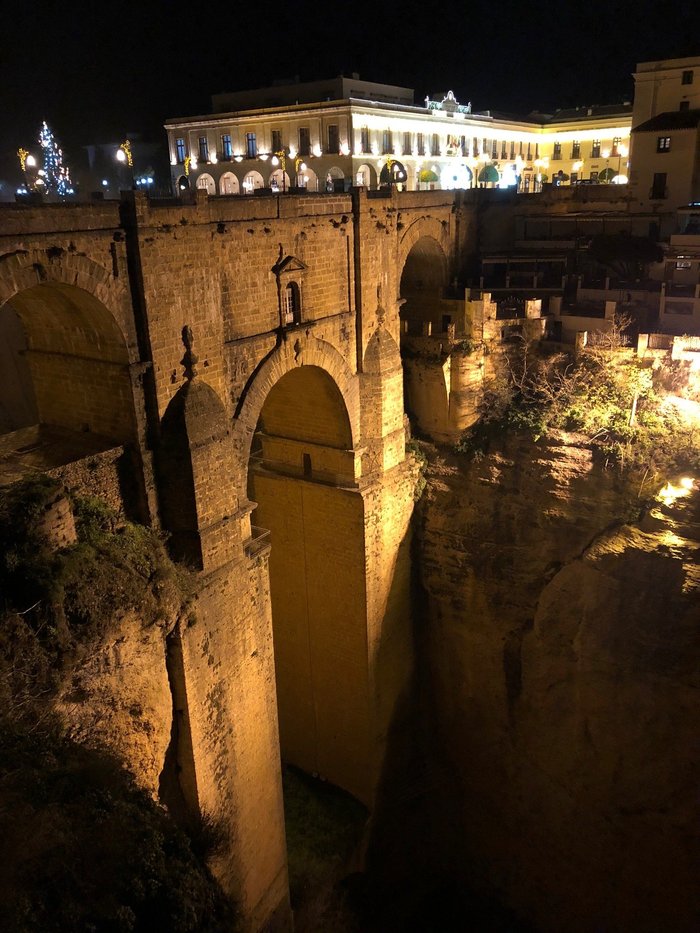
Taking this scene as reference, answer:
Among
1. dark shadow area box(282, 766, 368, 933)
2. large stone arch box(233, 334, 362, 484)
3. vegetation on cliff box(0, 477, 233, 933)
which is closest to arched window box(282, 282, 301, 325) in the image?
large stone arch box(233, 334, 362, 484)

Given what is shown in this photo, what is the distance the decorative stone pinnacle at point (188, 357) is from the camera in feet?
38.8

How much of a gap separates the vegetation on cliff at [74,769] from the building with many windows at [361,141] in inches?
997

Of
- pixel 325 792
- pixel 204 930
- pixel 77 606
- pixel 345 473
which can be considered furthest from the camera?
pixel 325 792

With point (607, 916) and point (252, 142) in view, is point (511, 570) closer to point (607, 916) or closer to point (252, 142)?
point (607, 916)

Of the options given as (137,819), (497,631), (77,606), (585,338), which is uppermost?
(585,338)

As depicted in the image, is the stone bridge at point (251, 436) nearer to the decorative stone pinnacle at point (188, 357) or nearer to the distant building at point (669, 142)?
the decorative stone pinnacle at point (188, 357)

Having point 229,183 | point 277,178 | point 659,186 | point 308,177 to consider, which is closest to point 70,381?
point 659,186

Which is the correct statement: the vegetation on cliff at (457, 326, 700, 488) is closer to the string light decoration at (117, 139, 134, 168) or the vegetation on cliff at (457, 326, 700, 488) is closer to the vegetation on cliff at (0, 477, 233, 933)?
the vegetation on cliff at (0, 477, 233, 933)

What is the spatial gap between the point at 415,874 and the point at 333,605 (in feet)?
25.5

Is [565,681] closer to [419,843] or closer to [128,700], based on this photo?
[419,843]

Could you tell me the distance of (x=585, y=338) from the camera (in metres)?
20.0

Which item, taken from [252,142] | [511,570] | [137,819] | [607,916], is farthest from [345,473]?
[252,142]

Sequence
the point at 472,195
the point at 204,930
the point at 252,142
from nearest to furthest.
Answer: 1. the point at 204,930
2. the point at 472,195
3. the point at 252,142

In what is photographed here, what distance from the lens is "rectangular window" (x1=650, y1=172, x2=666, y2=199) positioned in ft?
90.6
